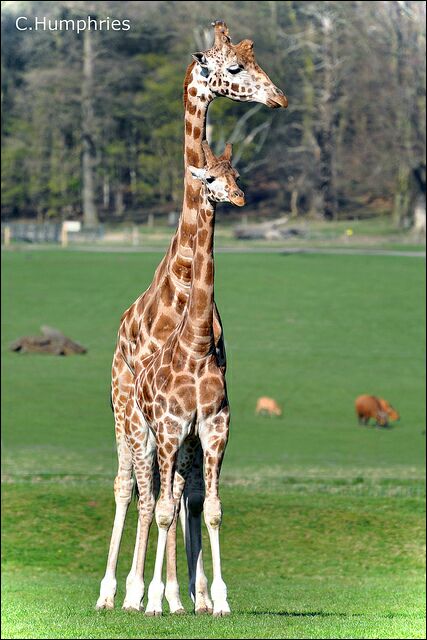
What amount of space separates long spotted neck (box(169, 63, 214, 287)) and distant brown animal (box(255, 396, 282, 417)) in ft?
105

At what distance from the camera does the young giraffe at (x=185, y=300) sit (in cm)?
1189

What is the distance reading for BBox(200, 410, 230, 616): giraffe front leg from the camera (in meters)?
11.5

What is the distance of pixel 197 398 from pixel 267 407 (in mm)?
32981

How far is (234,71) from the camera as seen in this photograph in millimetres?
11891

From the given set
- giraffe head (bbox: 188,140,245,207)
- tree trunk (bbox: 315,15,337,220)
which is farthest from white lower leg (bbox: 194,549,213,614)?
tree trunk (bbox: 315,15,337,220)

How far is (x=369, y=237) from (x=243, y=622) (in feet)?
177

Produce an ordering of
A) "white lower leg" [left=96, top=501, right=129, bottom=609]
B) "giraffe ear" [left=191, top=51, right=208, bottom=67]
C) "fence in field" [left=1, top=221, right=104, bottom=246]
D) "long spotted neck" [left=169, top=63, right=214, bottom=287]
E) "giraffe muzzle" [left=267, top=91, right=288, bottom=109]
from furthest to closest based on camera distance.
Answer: "fence in field" [left=1, top=221, right=104, bottom=246]
"white lower leg" [left=96, top=501, right=129, bottom=609]
"long spotted neck" [left=169, top=63, right=214, bottom=287]
"giraffe ear" [left=191, top=51, right=208, bottom=67]
"giraffe muzzle" [left=267, top=91, right=288, bottom=109]

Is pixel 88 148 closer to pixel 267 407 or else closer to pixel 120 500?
pixel 267 407

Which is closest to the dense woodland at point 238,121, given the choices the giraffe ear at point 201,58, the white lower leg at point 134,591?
the giraffe ear at point 201,58

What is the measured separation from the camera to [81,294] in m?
58.2

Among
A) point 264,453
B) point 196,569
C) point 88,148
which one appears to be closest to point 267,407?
point 264,453

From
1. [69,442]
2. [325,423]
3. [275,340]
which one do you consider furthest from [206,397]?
[275,340]

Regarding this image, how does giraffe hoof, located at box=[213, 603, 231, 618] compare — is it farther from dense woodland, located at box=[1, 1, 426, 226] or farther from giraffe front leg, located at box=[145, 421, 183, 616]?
dense woodland, located at box=[1, 1, 426, 226]

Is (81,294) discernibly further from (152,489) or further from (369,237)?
(152,489)
